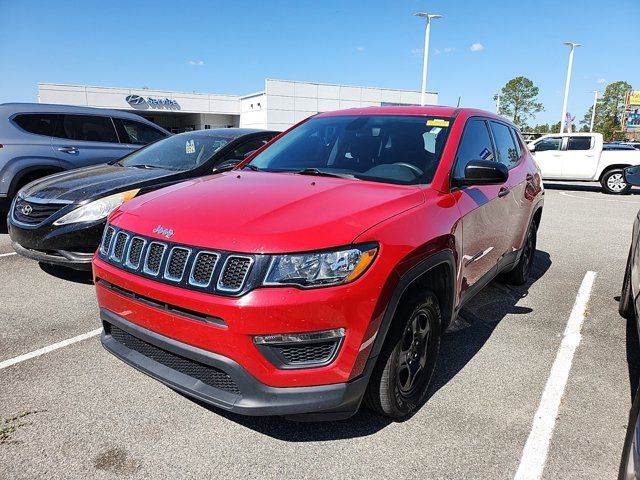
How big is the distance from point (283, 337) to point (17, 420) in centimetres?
166

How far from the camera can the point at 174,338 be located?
2201mm

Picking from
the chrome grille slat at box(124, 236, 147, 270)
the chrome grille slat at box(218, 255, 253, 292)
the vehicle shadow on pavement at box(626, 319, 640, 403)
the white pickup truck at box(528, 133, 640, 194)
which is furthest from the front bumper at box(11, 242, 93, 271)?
the white pickup truck at box(528, 133, 640, 194)

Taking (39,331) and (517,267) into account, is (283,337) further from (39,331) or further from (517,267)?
(517,267)

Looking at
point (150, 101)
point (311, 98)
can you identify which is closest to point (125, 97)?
point (150, 101)

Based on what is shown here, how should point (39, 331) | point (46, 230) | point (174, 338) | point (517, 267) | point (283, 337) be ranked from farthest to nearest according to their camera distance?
point (517, 267) → point (46, 230) → point (39, 331) → point (174, 338) → point (283, 337)

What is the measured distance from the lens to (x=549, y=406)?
9.26ft

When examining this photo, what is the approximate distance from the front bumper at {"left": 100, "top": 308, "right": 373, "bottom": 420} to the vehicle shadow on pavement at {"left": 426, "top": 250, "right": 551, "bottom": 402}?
1.01 metres

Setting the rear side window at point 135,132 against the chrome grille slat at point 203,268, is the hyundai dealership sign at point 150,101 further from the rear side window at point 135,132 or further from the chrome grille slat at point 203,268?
the chrome grille slat at point 203,268

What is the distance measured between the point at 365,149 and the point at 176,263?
5.55 ft

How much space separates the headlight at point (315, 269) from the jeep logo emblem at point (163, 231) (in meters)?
0.57

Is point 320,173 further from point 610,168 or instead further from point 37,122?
point 610,168

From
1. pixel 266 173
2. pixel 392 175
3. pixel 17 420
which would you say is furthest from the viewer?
pixel 266 173

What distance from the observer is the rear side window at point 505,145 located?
4.05 metres

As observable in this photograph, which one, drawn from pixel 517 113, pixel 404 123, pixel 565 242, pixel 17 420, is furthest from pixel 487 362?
pixel 517 113
